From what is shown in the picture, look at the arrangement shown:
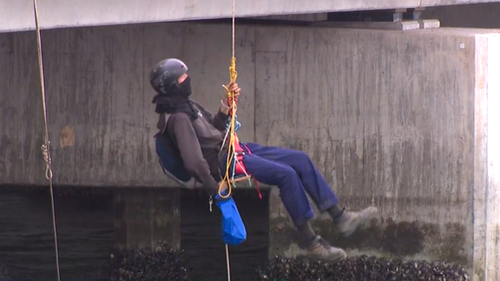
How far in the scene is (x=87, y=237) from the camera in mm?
13047

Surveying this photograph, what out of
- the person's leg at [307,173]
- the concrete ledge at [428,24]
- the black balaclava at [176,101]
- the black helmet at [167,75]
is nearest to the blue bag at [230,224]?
the person's leg at [307,173]

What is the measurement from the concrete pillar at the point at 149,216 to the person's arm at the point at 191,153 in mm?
4366

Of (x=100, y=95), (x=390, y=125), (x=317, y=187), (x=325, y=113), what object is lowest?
(x=317, y=187)

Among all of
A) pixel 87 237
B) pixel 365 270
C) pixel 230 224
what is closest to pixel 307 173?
pixel 230 224

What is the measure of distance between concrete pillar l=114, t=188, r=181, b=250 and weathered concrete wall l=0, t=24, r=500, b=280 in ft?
1.12

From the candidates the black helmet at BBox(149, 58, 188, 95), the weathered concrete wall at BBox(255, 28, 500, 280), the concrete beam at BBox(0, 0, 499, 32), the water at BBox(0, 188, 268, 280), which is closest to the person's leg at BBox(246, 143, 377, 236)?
the black helmet at BBox(149, 58, 188, 95)

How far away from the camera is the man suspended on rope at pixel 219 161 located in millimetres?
8023

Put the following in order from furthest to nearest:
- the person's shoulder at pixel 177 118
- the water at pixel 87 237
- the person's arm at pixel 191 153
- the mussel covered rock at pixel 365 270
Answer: the water at pixel 87 237 → the mussel covered rock at pixel 365 270 → the person's shoulder at pixel 177 118 → the person's arm at pixel 191 153

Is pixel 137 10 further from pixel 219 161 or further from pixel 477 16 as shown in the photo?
pixel 477 16

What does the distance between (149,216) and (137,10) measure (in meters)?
3.94

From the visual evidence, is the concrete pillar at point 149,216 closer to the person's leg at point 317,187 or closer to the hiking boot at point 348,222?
the person's leg at point 317,187

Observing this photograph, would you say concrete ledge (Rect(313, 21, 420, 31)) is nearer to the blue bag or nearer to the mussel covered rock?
the mussel covered rock

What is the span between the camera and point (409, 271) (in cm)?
1130

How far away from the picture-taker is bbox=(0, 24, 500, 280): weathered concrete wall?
1095 cm
